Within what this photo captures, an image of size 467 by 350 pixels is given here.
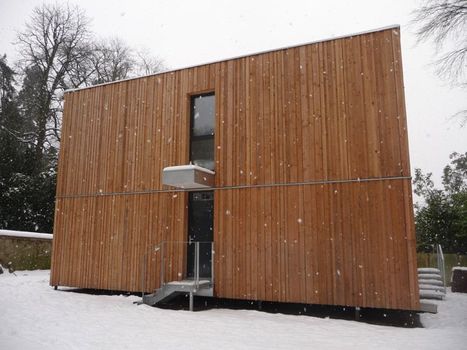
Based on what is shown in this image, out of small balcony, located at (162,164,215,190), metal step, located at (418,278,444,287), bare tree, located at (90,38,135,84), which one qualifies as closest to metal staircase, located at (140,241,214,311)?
small balcony, located at (162,164,215,190)

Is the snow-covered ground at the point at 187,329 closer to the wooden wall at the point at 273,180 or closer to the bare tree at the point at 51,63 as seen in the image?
the wooden wall at the point at 273,180

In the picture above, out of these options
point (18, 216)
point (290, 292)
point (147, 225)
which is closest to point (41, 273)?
point (18, 216)

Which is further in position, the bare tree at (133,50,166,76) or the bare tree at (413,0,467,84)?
the bare tree at (133,50,166,76)

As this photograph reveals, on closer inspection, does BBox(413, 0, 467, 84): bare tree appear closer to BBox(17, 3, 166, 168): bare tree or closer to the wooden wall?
the wooden wall

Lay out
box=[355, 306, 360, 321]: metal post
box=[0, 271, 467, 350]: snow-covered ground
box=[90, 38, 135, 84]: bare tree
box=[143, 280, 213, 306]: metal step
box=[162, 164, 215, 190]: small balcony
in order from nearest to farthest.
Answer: box=[0, 271, 467, 350]: snow-covered ground, box=[355, 306, 360, 321]: metal post, box=[143, 280, 213, 306]: metal step, box=[162, 164, 215, 190]: small balcony, box=[90, 38, 135, 84]: bare tree

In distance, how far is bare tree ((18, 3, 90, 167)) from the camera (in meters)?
18.7

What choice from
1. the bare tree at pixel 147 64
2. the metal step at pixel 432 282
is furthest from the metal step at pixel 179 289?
the bare tree at pixel 147 64

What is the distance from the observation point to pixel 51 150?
61.5 feet

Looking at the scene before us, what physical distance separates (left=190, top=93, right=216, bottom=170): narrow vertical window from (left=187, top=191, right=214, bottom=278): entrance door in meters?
0.74

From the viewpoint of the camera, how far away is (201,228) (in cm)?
847

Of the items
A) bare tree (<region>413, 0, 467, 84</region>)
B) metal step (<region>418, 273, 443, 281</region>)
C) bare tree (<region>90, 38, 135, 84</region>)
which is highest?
bare tree (<region>90, 38, 135, 84</region>)

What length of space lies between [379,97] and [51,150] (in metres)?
16.4

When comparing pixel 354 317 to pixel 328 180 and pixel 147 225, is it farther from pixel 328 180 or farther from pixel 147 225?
pixel 147 225

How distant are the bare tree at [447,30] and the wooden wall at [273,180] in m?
5.55
